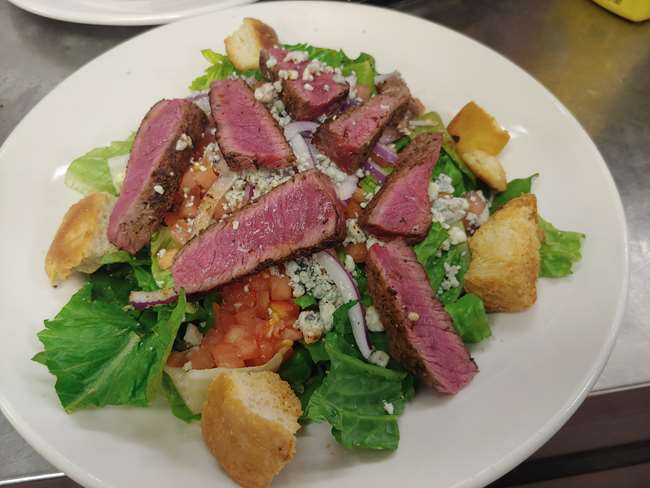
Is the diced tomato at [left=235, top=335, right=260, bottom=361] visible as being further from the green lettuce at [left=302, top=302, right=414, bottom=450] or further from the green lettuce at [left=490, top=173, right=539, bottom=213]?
the green lettuce at [left=490, top=173, right=539, bottom=213]

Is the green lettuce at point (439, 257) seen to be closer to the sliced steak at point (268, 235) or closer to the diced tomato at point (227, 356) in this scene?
the sliced steak at point (268, 235)

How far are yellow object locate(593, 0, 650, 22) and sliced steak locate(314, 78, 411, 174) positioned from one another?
1.93 meters

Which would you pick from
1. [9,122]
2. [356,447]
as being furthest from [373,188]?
[9,122]

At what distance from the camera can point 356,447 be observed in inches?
57.9

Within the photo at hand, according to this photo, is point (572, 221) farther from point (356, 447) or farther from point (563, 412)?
point (356, 447)

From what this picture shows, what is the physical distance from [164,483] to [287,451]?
1.07ft

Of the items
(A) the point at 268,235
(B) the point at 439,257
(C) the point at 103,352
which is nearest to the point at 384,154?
(B) the point at 439,257

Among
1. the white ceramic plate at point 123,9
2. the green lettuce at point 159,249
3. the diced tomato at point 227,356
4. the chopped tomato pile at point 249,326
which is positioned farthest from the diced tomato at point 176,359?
the white ceramic plate at point 123,9

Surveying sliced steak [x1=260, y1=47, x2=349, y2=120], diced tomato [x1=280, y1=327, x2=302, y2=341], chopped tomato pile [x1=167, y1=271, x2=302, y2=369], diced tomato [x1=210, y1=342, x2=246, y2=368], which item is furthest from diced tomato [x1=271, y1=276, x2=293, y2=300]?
sliced steak [x1=260, y1=47, x2=349, y2=120]

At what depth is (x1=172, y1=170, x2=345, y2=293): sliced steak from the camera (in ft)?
5.72

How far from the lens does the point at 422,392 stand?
5.46ft

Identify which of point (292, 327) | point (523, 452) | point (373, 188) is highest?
point (373, 188)

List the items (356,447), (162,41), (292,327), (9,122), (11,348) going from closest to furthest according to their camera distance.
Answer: (356,447) → (11,348) → (292,327) → (162,41) → (9,122)

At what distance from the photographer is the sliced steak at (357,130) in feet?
6.43
